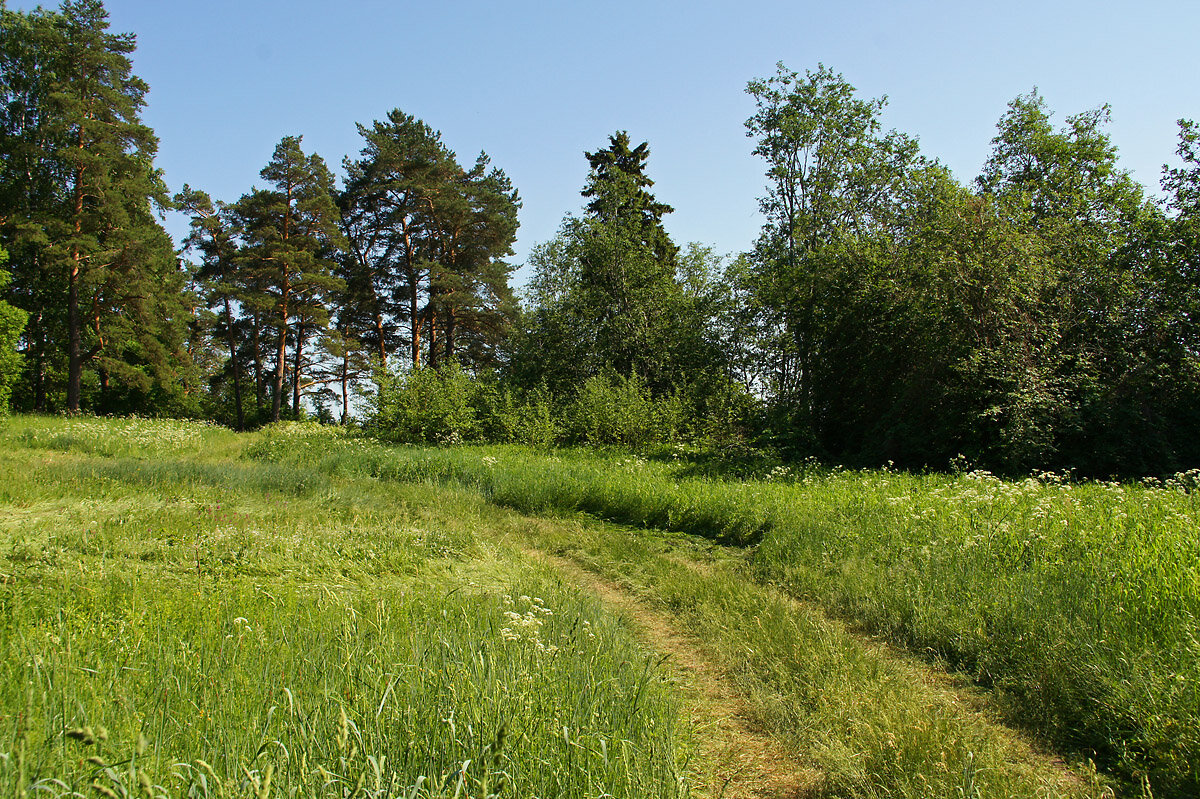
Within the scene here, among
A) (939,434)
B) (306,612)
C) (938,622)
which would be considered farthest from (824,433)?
(306,612)

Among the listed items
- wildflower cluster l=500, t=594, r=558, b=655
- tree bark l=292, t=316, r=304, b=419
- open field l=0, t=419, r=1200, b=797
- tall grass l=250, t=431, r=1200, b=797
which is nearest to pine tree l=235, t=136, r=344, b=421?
tree bark l=292, t=316, r=304, b=419

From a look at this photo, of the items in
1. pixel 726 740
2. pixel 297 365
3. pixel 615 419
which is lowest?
pixel 726 740

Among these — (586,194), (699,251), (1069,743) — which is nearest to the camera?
(1069,743)

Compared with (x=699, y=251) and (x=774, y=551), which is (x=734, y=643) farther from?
(x=699, y=251)

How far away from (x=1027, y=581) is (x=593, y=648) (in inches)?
Result: 152

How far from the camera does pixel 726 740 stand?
12.4 feet

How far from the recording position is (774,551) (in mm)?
7520

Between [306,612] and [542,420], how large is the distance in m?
17.7

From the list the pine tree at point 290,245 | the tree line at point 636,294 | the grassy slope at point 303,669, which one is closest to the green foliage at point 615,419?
the tree line at point 636,294

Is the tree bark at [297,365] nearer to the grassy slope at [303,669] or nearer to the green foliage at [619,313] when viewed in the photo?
the green foliage at [619,313]

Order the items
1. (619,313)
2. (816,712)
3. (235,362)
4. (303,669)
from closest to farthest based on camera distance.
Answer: (303,669) → (816,712) → (619,313) → (235,362)

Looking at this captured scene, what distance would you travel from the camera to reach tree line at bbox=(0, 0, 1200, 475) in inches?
521

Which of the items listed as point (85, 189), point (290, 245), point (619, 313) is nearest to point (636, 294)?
point (619, 313)

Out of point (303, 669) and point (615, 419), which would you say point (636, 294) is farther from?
point (303, 669)
